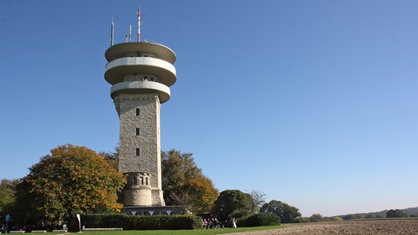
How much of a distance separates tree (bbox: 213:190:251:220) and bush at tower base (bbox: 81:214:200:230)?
70.5ft

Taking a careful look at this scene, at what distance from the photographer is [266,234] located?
2095 cm

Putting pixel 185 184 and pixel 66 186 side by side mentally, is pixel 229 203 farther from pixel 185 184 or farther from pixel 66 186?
pixel 66 186

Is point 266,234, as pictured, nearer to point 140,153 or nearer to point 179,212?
point 179,212

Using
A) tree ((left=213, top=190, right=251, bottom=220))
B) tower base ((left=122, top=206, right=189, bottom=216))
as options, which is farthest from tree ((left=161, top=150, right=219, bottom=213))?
tower base ((left=122, top=206, right=189, bottom=216))

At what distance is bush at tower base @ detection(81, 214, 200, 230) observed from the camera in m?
28.7

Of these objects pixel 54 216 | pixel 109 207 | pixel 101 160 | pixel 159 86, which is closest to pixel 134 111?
pixel 159 86

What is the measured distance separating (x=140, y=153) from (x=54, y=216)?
43.6ft

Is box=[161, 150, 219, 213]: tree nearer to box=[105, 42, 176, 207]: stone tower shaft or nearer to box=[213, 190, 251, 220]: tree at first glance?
box=[213, 190, 251, 220]: tree

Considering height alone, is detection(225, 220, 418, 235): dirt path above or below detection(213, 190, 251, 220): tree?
below

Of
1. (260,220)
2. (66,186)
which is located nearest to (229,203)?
(260,220)

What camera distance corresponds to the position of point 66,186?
3066 centimetres

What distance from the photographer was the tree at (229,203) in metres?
50.3

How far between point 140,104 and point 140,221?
642 inches

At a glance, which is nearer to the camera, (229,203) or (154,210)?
(154,210)
